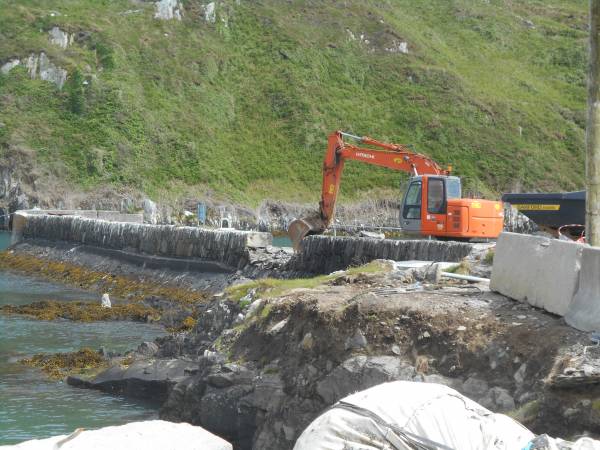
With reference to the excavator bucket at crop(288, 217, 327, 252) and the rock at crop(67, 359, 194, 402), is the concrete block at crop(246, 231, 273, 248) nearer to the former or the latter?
the excavator bucket at crop(288, 217, 327, 252)

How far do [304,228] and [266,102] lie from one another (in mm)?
49188

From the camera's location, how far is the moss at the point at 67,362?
17031 millimetres

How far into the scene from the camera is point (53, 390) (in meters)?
15.7

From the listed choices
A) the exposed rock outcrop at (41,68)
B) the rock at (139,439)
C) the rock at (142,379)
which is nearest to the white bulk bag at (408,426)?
the rock at (139,439)

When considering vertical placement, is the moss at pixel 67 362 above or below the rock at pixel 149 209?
below

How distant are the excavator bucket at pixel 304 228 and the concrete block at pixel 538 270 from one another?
1737 cm

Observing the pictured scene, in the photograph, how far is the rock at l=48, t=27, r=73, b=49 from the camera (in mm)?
71688

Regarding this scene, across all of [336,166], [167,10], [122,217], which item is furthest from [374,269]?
[167,10]

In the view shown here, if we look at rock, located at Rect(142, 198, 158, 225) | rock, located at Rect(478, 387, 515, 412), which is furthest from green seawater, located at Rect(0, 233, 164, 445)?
rock, located at Rect(142, 198, 158, 225)

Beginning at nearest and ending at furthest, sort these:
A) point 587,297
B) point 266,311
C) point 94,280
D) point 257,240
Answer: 1. point 587,297
2. point 266,311
3. point 257,240
4. point 94,280

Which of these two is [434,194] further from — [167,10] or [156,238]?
[167,10]

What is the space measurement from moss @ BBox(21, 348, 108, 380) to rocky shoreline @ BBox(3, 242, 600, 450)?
2.84 meters

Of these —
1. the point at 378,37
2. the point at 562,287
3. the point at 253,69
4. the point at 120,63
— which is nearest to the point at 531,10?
the point at 378,37

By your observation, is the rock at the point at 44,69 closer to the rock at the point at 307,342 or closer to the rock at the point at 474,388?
the rock at the point at 307,342
